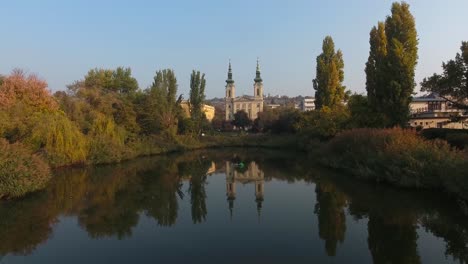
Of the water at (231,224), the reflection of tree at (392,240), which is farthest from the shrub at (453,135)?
the reflection of tree at (392,240)

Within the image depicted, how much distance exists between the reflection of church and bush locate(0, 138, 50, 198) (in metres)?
9.21

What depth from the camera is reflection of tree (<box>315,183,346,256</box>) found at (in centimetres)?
1150

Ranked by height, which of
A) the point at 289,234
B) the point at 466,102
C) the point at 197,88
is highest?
the point at 197,88

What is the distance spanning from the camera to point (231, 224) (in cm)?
1342

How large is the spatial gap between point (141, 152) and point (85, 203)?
21.7 m

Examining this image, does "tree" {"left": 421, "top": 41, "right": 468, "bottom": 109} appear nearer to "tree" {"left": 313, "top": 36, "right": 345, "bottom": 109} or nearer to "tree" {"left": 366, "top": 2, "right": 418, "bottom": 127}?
"tree" {"left": 366, "top": 2, "right": 418, "bottom": 127}

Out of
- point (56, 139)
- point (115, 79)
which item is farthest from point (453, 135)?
point (115, 79)

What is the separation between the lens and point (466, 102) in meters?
24.4

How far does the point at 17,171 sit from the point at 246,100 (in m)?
94.4

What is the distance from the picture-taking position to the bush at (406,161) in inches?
577

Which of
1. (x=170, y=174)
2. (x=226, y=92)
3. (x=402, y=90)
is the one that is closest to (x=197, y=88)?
(x=170, y=174)

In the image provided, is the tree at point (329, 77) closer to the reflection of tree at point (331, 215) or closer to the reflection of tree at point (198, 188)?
the reflection of tree at point (198, 188)

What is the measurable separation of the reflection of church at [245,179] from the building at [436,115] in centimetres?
1135

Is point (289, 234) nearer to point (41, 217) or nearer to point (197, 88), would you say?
point (41, 217)
